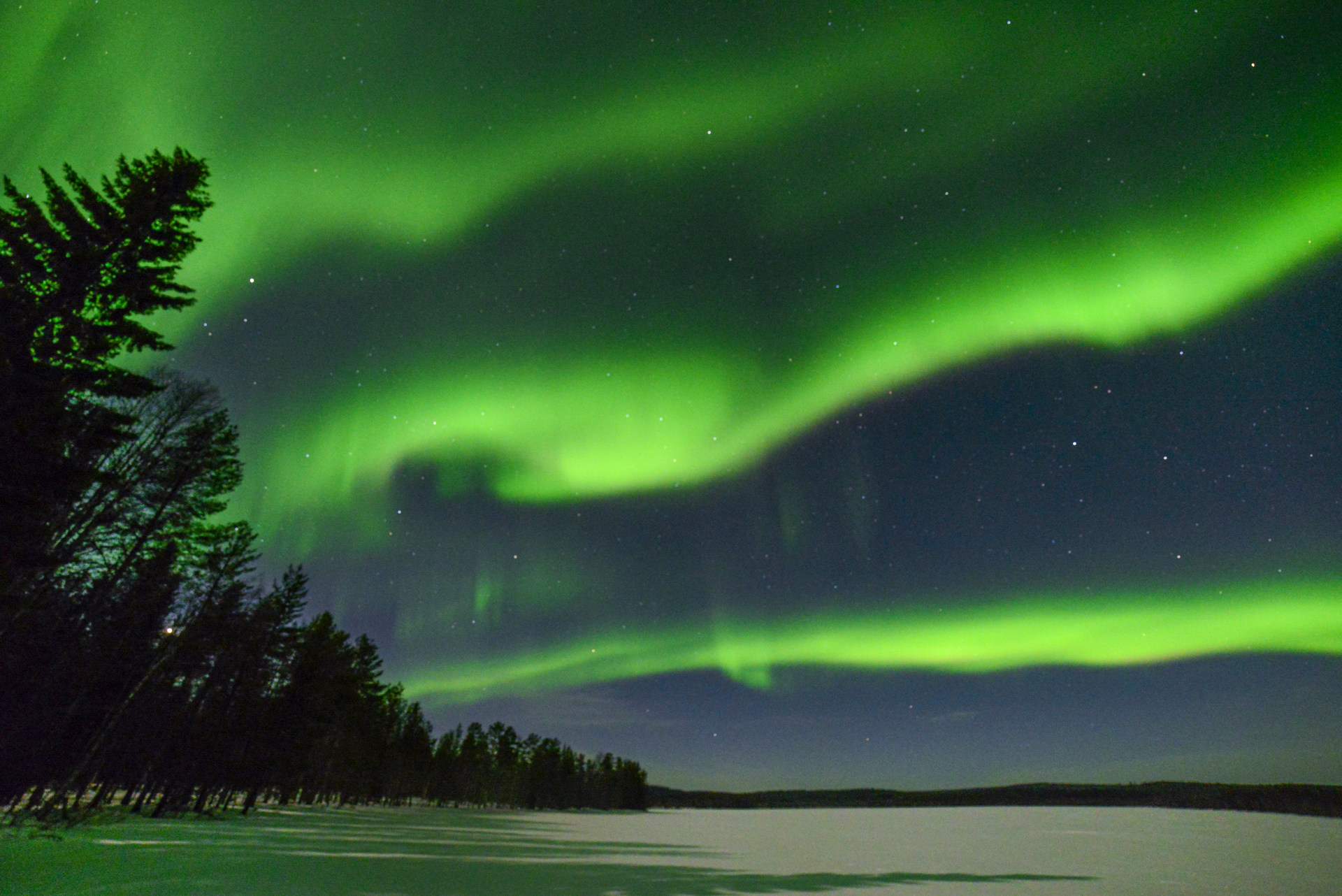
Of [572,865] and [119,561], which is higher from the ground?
[119,561]

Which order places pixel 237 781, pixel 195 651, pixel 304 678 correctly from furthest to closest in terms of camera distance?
pixel 304 678
pixel 237 781
pixel 195 651

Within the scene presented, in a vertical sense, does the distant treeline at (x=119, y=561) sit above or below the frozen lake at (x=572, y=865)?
above

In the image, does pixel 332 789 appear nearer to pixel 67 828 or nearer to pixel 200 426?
pixel 67 828

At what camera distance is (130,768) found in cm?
3862

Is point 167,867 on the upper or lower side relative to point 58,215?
lower

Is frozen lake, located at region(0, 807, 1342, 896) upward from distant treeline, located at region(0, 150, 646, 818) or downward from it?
downward

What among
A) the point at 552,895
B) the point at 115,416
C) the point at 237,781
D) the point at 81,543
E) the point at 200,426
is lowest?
the point at 552,895

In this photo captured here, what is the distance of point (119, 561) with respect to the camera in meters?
22.8

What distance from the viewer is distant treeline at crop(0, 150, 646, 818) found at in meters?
15.4

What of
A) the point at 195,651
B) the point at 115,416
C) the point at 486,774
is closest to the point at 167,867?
the point at 115,416

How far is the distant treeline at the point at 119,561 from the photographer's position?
15430 mm

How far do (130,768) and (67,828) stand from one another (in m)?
19.8

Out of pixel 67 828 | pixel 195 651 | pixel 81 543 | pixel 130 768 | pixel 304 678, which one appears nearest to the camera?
pixel 81 543

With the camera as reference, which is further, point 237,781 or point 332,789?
point 332,789
